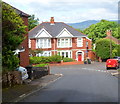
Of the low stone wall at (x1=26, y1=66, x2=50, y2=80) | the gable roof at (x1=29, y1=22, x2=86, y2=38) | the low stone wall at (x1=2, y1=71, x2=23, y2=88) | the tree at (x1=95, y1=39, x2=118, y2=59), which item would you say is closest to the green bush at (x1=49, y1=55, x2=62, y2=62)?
the gable roof at (x1=29, y1=22, x2=86, y2=38)

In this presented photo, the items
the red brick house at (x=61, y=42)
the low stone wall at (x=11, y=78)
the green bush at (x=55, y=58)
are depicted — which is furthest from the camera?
the red brick house at (x=61, y=42)

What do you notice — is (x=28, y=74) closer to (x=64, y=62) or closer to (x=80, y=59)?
(x=64, y=62)

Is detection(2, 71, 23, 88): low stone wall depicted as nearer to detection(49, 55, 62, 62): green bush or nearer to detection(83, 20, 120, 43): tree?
detection(49, 55, 62, 62): green bush

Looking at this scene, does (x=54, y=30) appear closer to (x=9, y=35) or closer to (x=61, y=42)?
(x=61, y=42)

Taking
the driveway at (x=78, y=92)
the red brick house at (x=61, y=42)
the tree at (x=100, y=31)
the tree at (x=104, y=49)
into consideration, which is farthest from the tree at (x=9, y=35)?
the tree at (x=100, y=31)

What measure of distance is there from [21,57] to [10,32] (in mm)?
12771

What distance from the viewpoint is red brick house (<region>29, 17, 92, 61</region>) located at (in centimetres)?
6039

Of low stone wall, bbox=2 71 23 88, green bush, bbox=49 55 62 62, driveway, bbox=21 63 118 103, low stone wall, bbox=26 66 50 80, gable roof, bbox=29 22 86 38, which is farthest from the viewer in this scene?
gable roof, bbox=29 22 86 38

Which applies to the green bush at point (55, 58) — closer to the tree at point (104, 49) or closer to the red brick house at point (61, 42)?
the red brick house at point (61, 42)

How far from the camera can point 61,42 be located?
61.4 meters

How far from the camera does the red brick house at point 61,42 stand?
60.4 m

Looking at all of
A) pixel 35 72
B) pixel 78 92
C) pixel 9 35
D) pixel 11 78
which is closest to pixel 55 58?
pixel 35 72

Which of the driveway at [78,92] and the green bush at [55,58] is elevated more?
the green bush at [55,58]

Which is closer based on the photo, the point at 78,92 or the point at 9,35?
the point at 9,35
